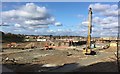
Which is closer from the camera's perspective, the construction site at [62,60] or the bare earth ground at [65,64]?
the bare earth ground at [65,64]

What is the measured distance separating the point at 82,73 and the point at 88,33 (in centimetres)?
2733

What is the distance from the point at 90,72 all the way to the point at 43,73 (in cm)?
500

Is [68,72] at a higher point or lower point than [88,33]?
lower

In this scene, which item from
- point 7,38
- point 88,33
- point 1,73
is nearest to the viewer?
point 1,73

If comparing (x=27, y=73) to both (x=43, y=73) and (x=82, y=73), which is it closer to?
(x=43, y=73)

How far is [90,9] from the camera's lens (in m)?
54.4

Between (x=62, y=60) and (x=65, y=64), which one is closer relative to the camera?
(x=65, y=64)

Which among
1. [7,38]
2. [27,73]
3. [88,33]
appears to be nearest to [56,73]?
[27,73]

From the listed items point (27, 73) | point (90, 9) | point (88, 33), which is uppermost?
point (90, 9)

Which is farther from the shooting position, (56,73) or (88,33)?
(88,33)

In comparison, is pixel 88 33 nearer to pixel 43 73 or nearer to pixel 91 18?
pixel 91 18

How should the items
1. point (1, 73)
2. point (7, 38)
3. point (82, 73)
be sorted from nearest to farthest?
point (1, 73)
point (82, 73)
point (7, 38)

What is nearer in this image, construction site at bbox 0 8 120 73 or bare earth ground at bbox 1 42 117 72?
bare earth ground at bbox 1 42 117 72

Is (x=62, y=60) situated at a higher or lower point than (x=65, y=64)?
lower
